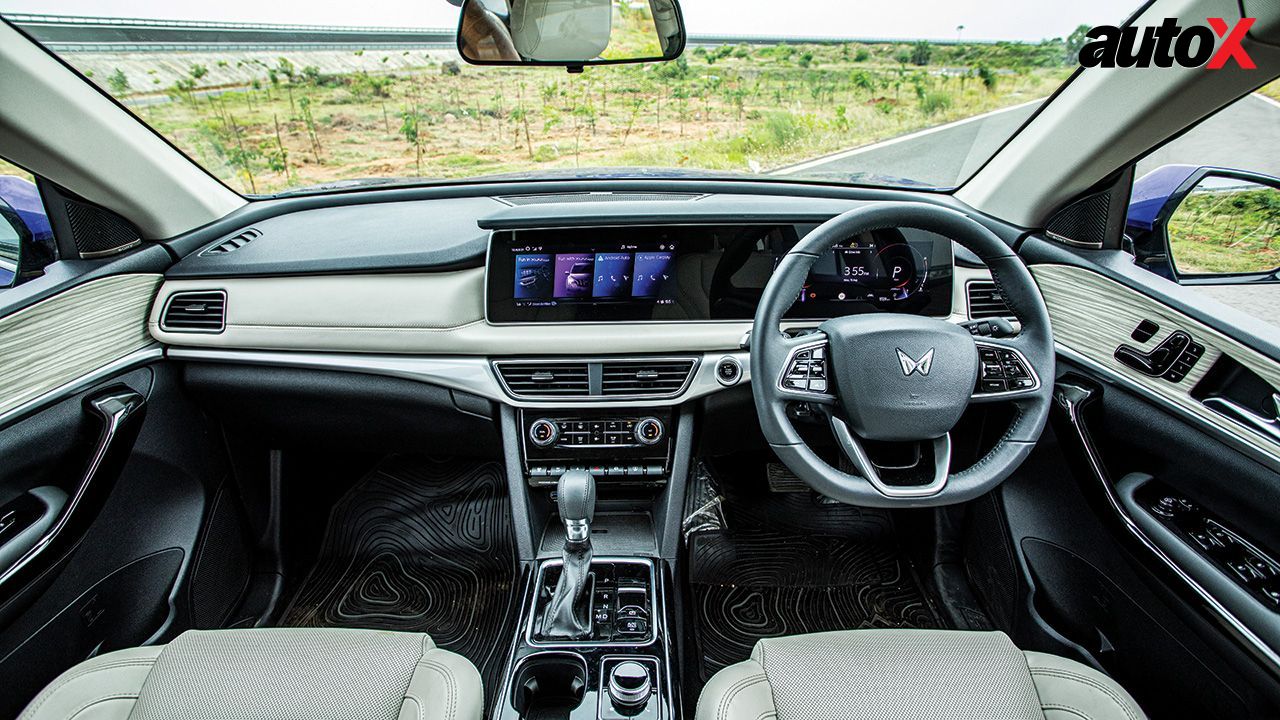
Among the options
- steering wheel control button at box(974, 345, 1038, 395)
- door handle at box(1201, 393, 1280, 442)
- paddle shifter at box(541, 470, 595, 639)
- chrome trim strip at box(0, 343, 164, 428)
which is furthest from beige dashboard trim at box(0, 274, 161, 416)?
door handle at box(1201, 393, 1280, 442)

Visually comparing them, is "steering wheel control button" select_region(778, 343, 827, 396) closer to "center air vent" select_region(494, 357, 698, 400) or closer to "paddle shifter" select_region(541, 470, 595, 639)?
"center air vent" select_region(494, 357, 698, 400)

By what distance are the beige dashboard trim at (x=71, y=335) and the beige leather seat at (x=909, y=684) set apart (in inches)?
72.2

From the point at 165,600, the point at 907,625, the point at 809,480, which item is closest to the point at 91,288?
the point at 165,600

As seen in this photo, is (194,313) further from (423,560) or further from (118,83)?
(423,560)

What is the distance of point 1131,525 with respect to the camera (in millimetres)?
1771

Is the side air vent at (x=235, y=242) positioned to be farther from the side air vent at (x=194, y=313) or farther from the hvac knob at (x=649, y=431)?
the hvac knob at (x=649, y=431)

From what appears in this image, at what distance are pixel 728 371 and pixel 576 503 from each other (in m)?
0.60

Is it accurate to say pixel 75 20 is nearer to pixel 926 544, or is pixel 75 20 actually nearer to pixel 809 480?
pixel 809 480

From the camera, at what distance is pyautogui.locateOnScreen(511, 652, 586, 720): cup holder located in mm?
1800

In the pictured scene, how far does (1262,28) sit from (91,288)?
9.30 feet

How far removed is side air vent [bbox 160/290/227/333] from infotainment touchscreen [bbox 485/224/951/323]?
868mm

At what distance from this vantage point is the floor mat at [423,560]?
8.16 ft

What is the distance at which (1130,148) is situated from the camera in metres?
1.76

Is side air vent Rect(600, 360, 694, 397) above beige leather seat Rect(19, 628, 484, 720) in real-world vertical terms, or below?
above
